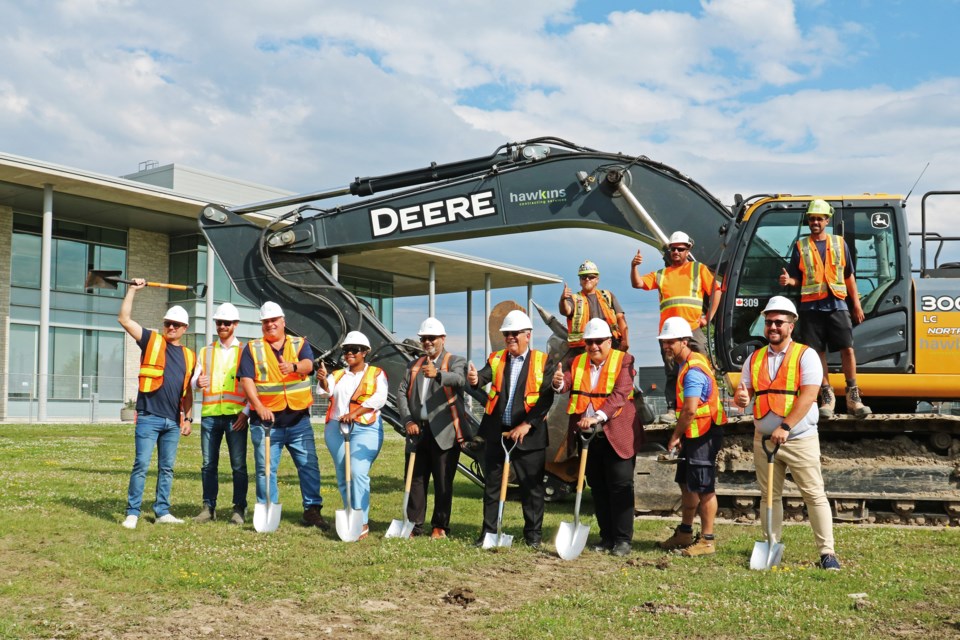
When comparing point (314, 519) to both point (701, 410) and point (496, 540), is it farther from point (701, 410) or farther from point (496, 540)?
point (701, 410)

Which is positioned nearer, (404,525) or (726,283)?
(404,525)

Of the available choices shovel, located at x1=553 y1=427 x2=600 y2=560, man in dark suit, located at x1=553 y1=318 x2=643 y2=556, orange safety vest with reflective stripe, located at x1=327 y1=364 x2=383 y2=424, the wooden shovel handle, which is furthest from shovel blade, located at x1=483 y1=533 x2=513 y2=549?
orange safety vest with reflective stripe, located at x1=327 y1=364 x2=383 y2=424

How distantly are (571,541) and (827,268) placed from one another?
3395 millimetres

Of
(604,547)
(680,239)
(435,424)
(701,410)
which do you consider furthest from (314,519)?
(680,239)

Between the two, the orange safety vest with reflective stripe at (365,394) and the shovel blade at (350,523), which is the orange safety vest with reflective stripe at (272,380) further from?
the shovel blade at (350,523)

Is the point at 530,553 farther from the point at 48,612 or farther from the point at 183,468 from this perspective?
the point at 183,468

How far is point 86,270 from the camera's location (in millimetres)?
33625

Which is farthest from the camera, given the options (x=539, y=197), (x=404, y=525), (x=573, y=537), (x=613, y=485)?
(x=539, y=197)

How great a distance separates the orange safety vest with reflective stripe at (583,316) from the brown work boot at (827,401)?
6.57 ft

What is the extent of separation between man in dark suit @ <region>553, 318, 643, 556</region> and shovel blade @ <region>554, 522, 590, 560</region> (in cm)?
40

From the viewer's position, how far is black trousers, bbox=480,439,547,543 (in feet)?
27.3

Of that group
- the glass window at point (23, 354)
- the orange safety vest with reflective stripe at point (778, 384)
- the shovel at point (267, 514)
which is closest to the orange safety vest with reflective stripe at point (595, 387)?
the orange safety vest with reflective stripe at point (778, 384)

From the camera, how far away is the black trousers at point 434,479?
28.9ft

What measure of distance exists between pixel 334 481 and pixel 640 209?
6246 mm
